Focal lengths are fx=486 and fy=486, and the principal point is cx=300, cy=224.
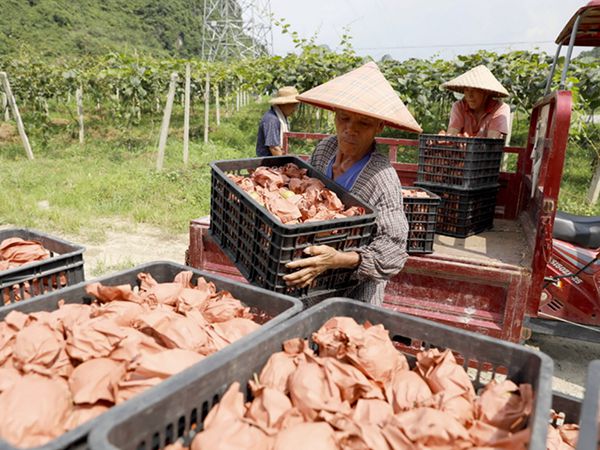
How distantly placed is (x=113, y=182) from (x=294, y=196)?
684cm

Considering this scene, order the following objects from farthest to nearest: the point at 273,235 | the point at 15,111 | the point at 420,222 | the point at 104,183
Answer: the point at 15,111 → the point at 104,183 → the point at 420,222 → the point at 273,235

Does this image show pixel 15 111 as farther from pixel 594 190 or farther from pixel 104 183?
pixel 594 190

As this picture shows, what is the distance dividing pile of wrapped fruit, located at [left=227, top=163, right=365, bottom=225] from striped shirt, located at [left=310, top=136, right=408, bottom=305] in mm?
142

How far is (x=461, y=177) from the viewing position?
353 centimetres

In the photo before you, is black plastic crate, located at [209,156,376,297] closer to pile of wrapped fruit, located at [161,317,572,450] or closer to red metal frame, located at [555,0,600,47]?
pile of wrapped fruit, located at [161,317,572,450]

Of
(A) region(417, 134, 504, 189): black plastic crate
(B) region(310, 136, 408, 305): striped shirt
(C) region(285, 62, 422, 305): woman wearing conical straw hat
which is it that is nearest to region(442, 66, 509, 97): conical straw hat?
(A) region(417, 134, 504, 189): black plastic crate

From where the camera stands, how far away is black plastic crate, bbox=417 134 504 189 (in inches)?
138

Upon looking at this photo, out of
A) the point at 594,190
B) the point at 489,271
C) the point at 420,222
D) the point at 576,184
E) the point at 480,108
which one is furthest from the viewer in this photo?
the point at 576,184

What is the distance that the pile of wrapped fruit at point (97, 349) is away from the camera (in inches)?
41.4

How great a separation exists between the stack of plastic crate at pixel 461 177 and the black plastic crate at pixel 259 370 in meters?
2.29

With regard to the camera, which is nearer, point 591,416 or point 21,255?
point 591,416

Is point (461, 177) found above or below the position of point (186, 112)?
below

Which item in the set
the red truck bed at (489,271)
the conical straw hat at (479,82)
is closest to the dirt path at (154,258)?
the red truck bed at (489,271)

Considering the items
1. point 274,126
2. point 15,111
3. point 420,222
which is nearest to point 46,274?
point 420,222
